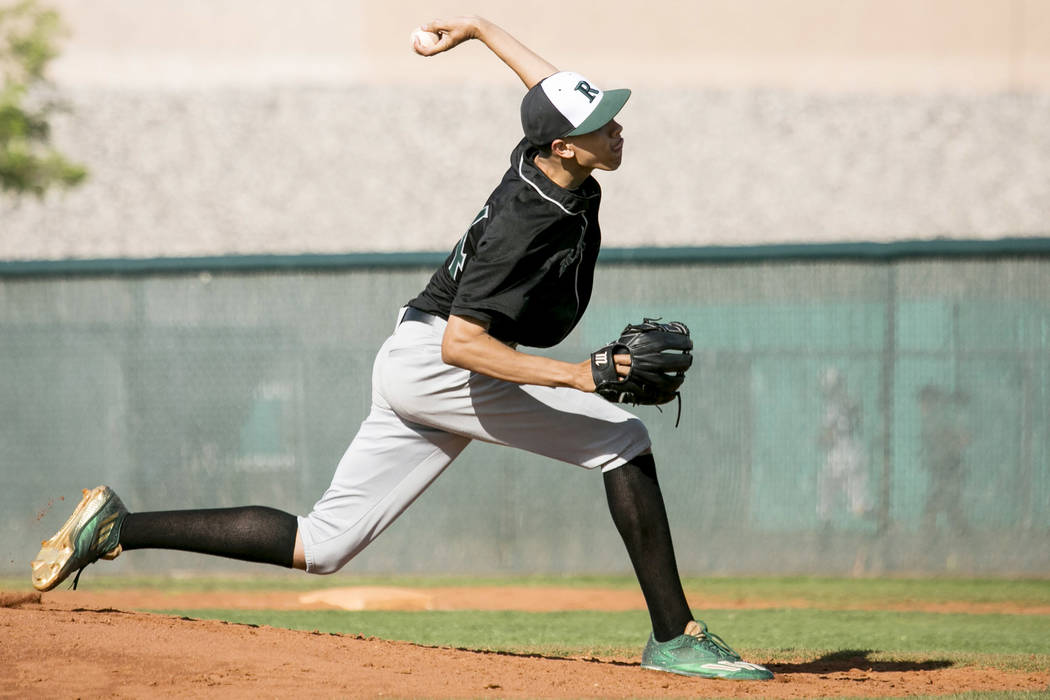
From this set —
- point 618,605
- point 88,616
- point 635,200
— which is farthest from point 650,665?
point 635,200

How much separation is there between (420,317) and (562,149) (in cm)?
82

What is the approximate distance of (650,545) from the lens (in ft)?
15.1

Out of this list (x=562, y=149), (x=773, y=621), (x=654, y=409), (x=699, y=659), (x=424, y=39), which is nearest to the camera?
(x=562, y=149)

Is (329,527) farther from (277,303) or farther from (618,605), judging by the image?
(277,303)

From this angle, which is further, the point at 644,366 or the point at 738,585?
the point at 738,585

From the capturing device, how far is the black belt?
4695mm

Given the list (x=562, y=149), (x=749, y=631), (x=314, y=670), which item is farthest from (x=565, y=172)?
(x=749, y=631)

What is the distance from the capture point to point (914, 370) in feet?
28.7

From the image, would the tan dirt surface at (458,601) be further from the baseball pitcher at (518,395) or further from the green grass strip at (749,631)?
the baseball pitcher at (518,395)

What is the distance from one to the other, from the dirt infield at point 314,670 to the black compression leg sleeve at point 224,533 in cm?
34

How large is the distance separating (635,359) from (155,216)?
65.3ft

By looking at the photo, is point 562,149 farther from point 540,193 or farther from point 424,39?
point 424,39

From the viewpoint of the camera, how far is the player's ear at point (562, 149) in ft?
14.4

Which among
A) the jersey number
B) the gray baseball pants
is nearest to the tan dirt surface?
the gray baseball pants
